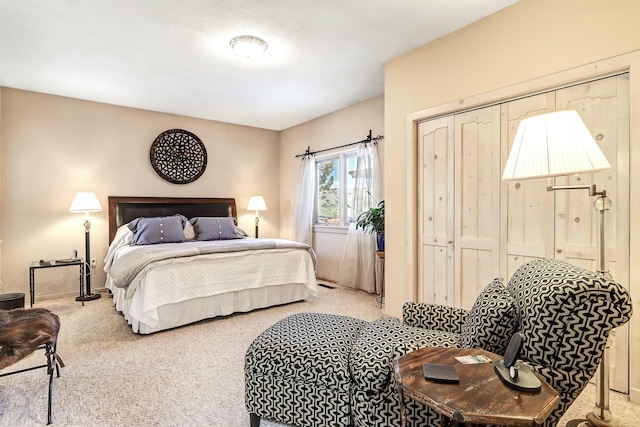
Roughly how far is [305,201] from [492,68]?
3.47 m

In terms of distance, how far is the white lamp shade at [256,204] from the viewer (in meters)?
Answer: 5.60

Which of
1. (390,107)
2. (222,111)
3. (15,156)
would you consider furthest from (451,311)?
(15,156)

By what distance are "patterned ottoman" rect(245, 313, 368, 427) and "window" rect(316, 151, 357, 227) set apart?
3.08 m

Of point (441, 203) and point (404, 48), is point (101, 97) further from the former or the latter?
point (441, 203)

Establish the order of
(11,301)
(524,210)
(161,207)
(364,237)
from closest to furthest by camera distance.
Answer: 1. (524,210)
2. (11,301)
3. (364,237)
4. (161,207)

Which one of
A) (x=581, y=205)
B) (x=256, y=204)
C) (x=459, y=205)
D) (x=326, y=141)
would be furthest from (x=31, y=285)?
(x=581, y=205)

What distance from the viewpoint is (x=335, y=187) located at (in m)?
5.26

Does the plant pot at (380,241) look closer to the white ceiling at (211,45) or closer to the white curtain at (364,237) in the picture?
the white curtain at (364,237)

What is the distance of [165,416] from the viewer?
1.87 meters

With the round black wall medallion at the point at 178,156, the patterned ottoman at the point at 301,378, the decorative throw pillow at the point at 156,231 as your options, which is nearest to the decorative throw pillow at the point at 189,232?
the decorative throw pillow at the point at 156,231

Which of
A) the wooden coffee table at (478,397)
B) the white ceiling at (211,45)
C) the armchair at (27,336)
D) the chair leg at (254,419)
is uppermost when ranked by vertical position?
the white ceiling at (211,45)

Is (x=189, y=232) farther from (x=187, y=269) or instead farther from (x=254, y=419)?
(x=254, y=419)

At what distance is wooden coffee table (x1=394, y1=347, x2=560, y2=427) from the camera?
0.92 metres

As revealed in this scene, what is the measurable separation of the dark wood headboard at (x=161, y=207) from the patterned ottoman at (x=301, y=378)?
3.72m
